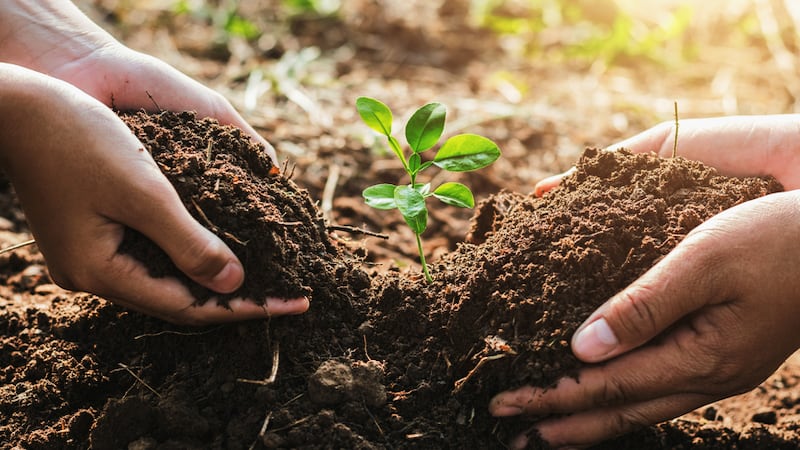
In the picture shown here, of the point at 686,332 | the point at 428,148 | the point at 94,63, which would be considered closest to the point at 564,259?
the point at 686,332

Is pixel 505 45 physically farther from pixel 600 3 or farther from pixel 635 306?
pixel 635 306

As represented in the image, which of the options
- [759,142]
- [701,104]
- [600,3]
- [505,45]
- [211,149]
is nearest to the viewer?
[211,149]

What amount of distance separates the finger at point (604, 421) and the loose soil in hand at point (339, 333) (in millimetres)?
86

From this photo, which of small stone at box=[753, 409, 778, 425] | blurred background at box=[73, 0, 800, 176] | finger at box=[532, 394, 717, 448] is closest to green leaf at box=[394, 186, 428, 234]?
finger at box=[532, 394, 717, 448]

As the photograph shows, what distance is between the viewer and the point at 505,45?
200 inches

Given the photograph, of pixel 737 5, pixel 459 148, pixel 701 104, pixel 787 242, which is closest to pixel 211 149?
pixel 459 148

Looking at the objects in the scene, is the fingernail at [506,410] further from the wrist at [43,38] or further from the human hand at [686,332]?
the wrist at [43,38]

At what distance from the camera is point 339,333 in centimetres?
177

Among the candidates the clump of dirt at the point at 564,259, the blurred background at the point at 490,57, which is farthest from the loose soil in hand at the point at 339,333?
the blurred background at the point at 490,57

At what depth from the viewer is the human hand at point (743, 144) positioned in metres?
1.89

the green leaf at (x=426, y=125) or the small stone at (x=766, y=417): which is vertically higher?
the green leaf at (x=426, y=125)

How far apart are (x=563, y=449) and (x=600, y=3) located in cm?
463

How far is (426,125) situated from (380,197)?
0.22m

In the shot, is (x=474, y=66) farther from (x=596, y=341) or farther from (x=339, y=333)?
(x=596, y=341)
